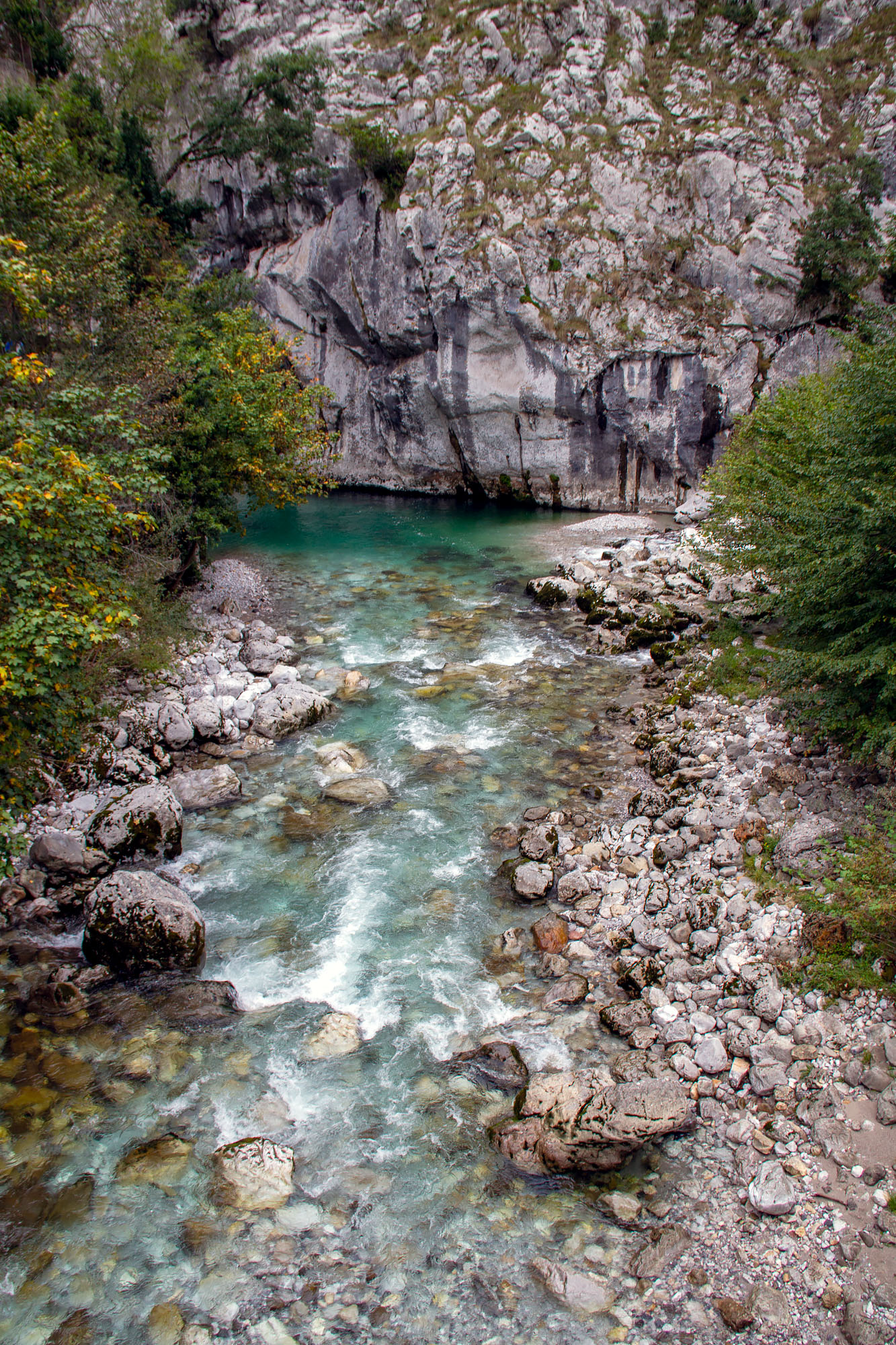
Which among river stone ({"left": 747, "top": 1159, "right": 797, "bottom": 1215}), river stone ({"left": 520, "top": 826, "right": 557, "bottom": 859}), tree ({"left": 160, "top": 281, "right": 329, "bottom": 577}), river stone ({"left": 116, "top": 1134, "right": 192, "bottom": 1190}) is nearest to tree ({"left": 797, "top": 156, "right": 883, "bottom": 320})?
tree ({"left": 160, "top": 281, "right": 329, "bottom": 577})

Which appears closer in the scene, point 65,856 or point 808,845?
point 808,845

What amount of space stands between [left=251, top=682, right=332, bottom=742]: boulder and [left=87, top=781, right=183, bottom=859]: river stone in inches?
142

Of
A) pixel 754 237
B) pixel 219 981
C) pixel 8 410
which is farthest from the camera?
pixel 754 237

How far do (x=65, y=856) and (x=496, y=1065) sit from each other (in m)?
6.61

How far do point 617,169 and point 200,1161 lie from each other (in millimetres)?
42391

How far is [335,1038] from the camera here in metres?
7.95

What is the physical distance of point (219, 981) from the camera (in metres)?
8.66

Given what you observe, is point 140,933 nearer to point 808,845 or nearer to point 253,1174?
point 253,1174

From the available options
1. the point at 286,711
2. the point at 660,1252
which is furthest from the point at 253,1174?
the point at 286,711

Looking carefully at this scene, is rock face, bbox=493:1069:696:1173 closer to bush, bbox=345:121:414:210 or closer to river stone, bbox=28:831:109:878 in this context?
river stone, bbox=28:831:109:878

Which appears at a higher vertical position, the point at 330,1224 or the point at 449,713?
the point at 449,713

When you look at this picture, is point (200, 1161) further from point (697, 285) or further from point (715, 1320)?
point (697, 285)

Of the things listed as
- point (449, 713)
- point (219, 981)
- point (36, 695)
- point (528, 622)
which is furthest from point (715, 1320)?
point (528, 622)

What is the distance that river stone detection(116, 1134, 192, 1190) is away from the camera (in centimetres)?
638
